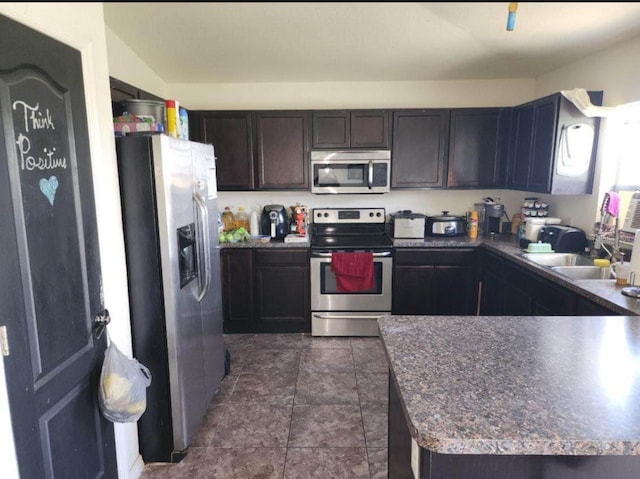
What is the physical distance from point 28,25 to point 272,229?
105 inches

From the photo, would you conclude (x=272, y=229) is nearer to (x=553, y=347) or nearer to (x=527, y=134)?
(x=527, y=134)

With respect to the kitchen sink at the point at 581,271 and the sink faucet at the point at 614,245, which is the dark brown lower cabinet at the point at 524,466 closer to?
the kitchen sink at the point at 581,271

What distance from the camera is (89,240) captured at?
64.1 inches

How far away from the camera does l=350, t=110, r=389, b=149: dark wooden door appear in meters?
3.74

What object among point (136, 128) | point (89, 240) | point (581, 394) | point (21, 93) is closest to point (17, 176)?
point (21, 93)

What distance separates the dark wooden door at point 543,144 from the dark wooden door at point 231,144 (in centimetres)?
242

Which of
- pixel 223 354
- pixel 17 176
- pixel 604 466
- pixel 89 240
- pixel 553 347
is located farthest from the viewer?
pixel 223 354

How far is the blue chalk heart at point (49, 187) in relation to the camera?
53.2 inches

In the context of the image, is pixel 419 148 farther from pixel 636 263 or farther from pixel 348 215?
pixel 636 263

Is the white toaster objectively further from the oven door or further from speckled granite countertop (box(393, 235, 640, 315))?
the oven door

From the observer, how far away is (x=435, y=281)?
3.67 meters

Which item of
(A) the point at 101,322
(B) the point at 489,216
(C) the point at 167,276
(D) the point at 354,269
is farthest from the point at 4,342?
(B) the point at 489,216

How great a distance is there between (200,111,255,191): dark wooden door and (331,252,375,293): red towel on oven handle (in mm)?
1104

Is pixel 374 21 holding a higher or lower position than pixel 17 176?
higher
